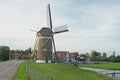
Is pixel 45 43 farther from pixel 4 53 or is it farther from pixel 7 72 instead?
pixel 4 53

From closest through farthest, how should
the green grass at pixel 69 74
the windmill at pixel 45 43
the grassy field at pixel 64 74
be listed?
the grassy field at pixel 64 74, the green grass at pixel 69 74, the windmill at pixel 45 43

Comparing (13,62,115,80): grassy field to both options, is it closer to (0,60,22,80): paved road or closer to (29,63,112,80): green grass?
(29,63,112,80): green grass

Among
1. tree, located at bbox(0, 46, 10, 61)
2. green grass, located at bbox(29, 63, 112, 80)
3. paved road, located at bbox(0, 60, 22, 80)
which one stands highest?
tree, located at bbox(0, 46, 10, 61)

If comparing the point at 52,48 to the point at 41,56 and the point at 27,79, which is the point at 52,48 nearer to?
the point at 41,56

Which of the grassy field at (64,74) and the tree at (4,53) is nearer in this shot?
the grassy field at (64,74)

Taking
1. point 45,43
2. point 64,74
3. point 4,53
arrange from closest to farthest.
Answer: point 64,74
point 45,43
point 4,53

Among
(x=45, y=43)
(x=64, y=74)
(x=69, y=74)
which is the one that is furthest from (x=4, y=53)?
(x=64, y=74)

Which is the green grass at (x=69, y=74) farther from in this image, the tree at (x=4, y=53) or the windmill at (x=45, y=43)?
the tree at (x=4, y=53)

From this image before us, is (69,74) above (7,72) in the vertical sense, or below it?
below

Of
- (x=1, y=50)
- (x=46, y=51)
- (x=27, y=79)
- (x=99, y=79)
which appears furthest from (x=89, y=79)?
(x=1, y=50)

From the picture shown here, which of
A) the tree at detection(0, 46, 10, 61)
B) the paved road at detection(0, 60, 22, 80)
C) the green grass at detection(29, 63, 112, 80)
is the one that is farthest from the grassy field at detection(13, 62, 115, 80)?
the tree at detection(0, 46, 10, 61)

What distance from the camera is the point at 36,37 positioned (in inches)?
3962

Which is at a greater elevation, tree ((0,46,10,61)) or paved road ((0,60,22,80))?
tree ((0,46,10,61))

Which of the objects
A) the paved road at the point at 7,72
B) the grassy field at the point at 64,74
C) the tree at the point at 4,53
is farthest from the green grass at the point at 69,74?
the tree at the point at 4,53
